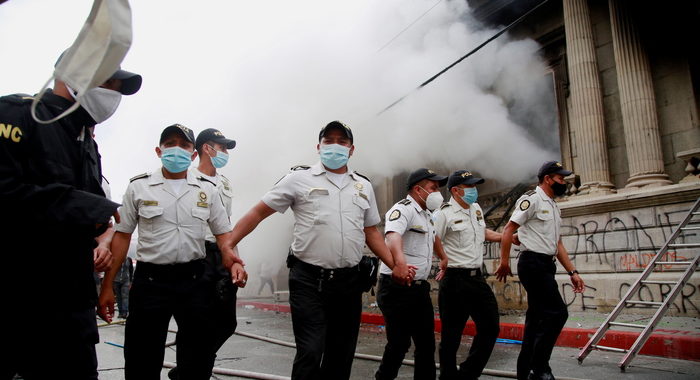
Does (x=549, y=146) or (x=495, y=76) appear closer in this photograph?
(x=549, y=146)

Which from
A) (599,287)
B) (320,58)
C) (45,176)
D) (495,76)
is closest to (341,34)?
(320,58)

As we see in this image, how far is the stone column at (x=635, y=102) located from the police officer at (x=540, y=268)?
468 centimetres

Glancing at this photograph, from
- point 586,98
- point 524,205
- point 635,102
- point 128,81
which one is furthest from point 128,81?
point 586,98

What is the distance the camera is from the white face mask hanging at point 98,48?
1286mm

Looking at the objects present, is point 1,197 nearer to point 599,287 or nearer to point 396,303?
point 396,303

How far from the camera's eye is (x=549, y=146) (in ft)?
36.5

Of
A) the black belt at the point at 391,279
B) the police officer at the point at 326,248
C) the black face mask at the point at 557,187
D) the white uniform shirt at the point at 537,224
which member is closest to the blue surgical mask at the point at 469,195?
the white uniform shirt at the point at 537,224

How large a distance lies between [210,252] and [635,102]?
802 centimetres

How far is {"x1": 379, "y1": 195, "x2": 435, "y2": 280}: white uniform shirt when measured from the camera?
370 cm

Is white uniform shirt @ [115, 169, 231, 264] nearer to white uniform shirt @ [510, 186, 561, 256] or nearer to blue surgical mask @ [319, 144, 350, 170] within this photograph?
blue surgical mask @ [319, 144, 350, 170]

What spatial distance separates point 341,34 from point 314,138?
9.07ft

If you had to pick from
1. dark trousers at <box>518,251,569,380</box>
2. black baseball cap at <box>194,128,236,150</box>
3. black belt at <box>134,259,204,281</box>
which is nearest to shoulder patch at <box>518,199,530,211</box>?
dark trousers at <box>518,251,569,380</box>

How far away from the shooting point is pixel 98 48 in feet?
4.29

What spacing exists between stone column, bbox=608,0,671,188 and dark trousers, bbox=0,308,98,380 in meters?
8.46
